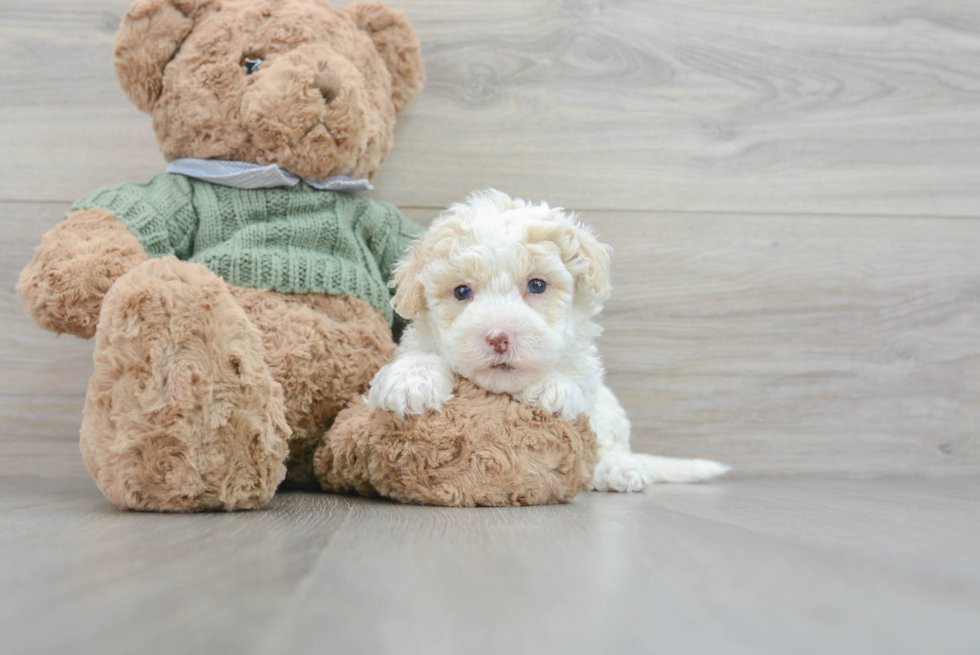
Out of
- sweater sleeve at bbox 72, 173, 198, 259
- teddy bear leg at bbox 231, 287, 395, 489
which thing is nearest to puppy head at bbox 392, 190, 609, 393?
teddy bear leg at bbox 231, 287, 395, 489

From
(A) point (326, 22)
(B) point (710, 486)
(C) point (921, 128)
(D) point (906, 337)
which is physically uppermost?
(A) point (326, 22)

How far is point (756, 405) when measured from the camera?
1.30 m

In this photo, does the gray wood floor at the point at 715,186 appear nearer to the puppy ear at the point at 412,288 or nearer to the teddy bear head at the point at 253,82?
the teddy bear head at the point at 253,82

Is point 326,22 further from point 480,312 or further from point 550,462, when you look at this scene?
point 550,462

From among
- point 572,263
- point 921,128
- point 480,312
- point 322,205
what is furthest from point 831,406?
point 322,205

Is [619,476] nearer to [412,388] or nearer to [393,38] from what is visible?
[412,388]

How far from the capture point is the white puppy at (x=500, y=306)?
0.82 meters

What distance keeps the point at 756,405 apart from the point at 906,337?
12.1 inches

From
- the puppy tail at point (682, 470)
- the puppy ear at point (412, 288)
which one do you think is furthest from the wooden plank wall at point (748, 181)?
the puppy ear at point (412, 288)

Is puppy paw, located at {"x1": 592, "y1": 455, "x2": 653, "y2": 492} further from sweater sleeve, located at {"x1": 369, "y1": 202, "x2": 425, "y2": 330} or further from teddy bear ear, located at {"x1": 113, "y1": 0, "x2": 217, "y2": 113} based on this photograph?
teddy bear ear, located at {"x1": 113, "y1": 0, "x2": 217, "y2": 113}

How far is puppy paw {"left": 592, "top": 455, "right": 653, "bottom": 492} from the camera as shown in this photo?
1.00m

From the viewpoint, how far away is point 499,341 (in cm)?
81

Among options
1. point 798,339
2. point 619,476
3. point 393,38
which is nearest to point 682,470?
point 619,476

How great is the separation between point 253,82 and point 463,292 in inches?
16.7
